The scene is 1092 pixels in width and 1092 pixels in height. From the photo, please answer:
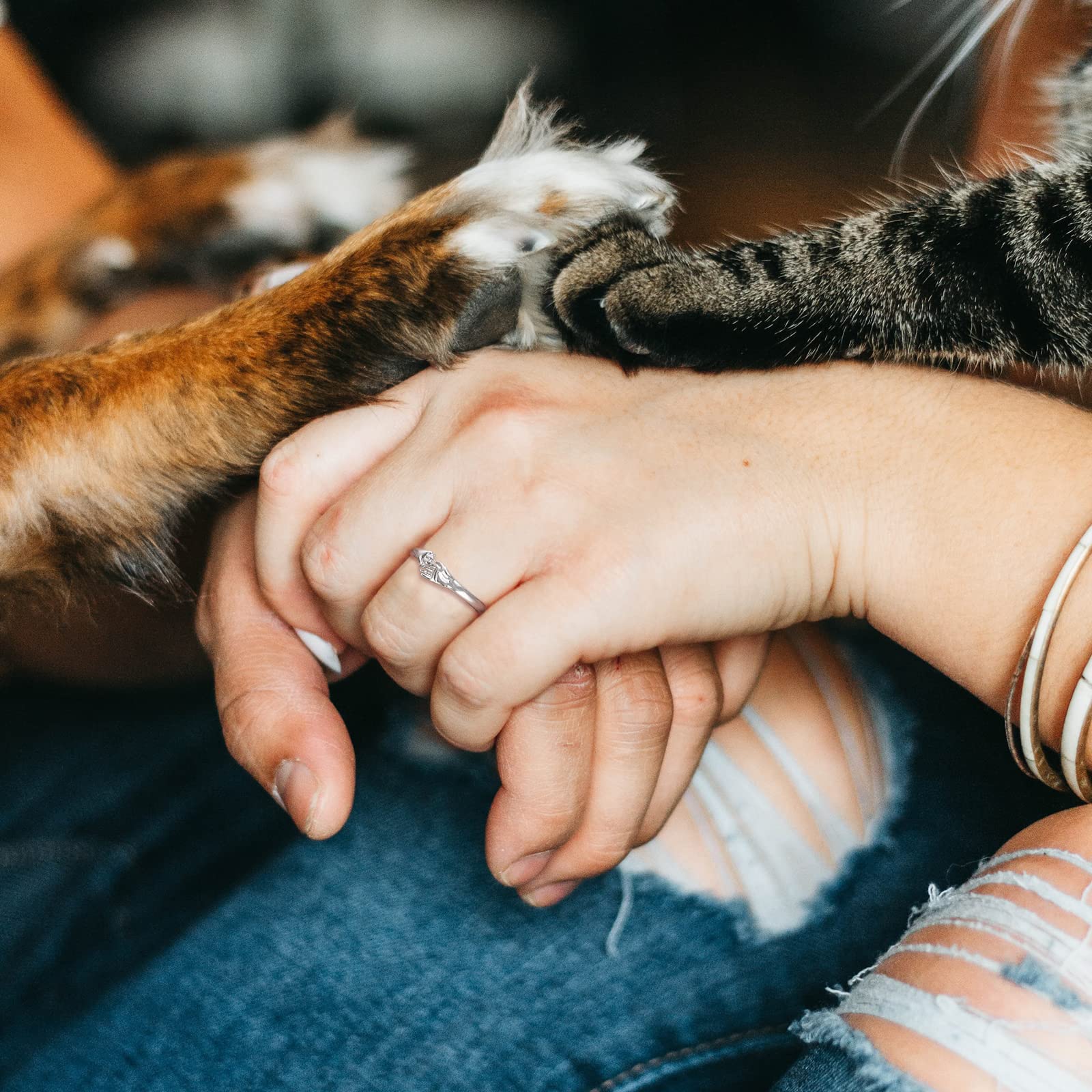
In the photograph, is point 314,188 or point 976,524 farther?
point 314,188

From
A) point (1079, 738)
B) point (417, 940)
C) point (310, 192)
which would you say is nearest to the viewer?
point (1079, 738)

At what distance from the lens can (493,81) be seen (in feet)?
6.82

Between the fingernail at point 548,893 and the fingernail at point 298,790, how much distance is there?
194 mm

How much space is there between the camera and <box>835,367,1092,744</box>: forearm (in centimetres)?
60

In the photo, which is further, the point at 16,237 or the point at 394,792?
the point at 16,237

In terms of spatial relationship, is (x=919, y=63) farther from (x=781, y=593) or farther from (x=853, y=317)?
(x=781, y=593)

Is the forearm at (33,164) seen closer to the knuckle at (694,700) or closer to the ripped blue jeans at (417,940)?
the ripped blue jeans at (417,940)

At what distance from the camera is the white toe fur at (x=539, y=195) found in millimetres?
749

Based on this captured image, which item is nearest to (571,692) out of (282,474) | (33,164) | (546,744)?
(546,744)

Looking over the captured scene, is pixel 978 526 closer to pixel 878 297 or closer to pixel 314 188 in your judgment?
pixel 878 297

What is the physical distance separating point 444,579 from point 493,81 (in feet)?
5.98

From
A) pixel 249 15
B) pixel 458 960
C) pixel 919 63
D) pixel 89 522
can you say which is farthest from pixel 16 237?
pixel 919 63

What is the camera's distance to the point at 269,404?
769 millimetres

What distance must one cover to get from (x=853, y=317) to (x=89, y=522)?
2.24 feet
